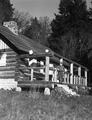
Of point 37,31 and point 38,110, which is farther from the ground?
point 38,110

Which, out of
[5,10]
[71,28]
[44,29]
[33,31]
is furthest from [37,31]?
[71,28]

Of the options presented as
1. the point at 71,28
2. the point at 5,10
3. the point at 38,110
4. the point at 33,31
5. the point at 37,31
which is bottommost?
the point at 37,31

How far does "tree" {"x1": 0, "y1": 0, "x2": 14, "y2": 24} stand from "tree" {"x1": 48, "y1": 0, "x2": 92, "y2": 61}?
31.1 feet

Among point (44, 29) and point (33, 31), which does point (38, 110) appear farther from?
point (44, 29)

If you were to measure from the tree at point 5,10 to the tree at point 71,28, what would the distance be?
9482mm

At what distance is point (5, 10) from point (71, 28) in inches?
645

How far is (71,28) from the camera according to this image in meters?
50.8

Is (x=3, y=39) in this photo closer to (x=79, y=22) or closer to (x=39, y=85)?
(x=39, y=85)

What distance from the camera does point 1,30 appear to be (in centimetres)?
2408

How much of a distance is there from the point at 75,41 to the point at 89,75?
554 cm

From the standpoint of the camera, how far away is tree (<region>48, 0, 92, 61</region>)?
146 ft

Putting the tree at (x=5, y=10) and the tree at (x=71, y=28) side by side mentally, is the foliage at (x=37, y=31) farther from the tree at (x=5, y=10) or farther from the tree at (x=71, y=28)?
the tree at (x=71, y=28)

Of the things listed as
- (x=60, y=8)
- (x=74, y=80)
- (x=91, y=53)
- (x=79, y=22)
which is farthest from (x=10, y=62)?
(x=60, y=8)

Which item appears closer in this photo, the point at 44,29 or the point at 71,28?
the point at 71,28
